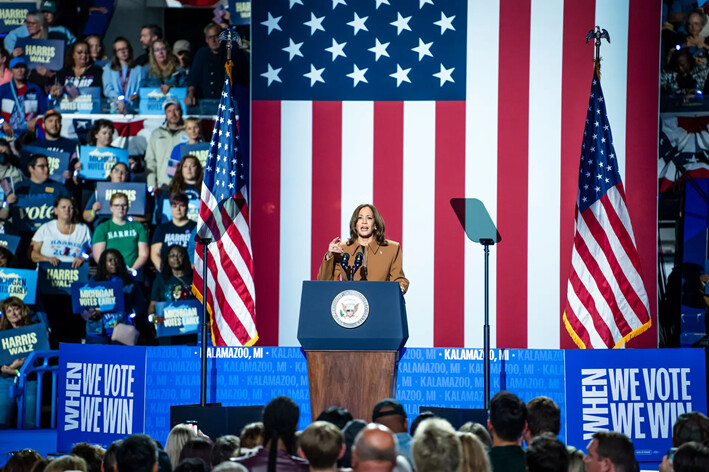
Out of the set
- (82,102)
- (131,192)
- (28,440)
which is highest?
(82,102)

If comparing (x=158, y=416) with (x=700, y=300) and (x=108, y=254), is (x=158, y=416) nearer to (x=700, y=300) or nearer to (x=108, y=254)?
(x=108, y=254)

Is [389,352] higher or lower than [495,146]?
lower

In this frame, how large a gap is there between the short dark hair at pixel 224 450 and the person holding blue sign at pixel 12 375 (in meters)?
6.05

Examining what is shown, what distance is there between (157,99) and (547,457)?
7734 mm

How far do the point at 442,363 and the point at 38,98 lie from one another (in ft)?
19.4

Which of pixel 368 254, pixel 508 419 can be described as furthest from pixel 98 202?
A: pixel 508 419

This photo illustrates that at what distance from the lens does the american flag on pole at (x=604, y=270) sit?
25.9 ft

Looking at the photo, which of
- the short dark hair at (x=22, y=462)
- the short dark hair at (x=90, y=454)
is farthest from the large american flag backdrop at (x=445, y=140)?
the short dark hair at (x=22, y=462)

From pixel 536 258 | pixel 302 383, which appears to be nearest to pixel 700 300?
pixel 536 258

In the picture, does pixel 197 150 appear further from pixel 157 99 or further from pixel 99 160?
pixel 99 160

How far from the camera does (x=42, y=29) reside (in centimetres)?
1068

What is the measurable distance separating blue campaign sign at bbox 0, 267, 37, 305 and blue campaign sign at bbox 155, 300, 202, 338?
1.43 metres

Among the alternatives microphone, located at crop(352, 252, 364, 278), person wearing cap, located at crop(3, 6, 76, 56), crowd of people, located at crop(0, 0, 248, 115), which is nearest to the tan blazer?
microphone, located at crop(352, 252, 364, 278)

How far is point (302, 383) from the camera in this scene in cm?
724
